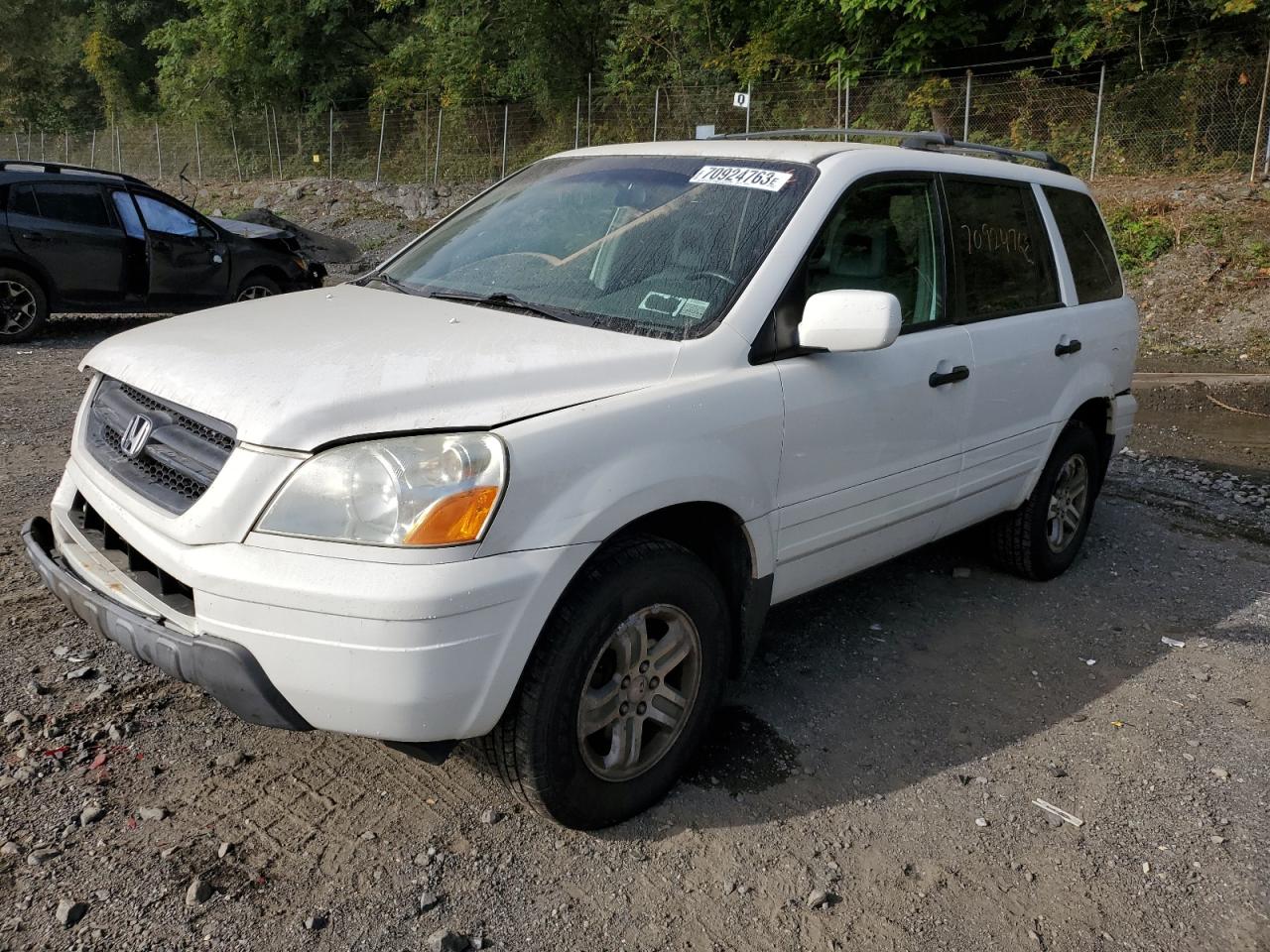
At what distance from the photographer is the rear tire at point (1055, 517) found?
4.88 m

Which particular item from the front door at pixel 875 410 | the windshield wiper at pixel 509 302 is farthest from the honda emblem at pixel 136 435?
the front door at pixel 875 410

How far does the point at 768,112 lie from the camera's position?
2334cm

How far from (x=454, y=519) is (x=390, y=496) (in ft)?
0.53

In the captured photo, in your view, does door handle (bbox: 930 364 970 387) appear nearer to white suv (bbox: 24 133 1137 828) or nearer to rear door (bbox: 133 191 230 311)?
white suv (bbox: 24 133 1137 828)

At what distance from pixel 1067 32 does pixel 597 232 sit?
20.3 meters

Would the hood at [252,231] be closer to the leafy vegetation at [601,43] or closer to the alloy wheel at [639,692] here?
the alloy wheel at [639,692]

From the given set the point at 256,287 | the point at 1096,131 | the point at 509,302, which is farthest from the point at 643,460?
the point at 1096,131

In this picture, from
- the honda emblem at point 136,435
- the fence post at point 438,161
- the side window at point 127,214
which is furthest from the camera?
the fence post at point 438,161

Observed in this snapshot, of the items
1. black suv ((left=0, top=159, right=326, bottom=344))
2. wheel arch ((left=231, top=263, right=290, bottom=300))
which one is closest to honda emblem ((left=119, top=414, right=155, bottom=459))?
black suv ((left=0, top=159, right=326, bottom=344))

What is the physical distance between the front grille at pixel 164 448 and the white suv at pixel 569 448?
11 mm

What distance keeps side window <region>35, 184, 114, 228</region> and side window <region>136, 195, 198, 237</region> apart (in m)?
0.38

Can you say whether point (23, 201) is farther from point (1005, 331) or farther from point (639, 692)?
point (639, 692)

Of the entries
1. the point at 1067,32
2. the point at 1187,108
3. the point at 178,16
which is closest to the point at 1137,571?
the point at 1187,108

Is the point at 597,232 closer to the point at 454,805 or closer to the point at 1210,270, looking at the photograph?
the point at 454,805
